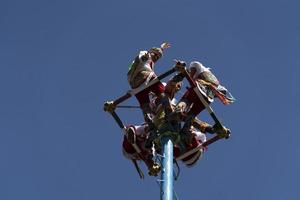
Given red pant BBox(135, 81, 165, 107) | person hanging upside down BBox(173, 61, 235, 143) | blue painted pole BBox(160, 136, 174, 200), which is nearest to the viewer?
blue painted pole BBox(160, 136, 174, 200)

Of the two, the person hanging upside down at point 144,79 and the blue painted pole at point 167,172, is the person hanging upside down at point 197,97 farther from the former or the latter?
the blue painted pole at point 167,172

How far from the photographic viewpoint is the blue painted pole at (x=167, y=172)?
37.9 ft

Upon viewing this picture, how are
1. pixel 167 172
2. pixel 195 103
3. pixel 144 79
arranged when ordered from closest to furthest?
pixel 167 172 < pixel 195 103 < pixel 144 79

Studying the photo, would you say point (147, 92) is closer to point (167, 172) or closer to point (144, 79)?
point (144, 79)

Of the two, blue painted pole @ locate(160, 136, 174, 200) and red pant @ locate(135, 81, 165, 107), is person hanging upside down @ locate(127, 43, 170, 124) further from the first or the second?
blue painted pole @ locate(160, 136, 174, 200)

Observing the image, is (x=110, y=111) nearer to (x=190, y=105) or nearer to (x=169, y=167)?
(x=190, y=105)

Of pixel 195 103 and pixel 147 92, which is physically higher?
pixel 147 92

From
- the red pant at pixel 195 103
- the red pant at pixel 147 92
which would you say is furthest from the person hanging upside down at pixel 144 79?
the red pant at pixel 195 103

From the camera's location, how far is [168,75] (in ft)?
45.5

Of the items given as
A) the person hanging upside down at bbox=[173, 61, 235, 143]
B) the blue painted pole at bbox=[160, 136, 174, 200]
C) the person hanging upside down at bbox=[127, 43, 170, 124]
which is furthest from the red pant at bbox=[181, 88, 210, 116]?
the blue painted pole at bbox=[160, 136, 174, 200]

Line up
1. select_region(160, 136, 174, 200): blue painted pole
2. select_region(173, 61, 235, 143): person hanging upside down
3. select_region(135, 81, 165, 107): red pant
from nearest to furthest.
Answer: select_region(160, 136, 174, 200): blue painted pole
select_region(173, 61, 235, 143): person hanging upside down
select_region(135, 81, 165, 107): red pant

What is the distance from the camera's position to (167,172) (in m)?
12.1

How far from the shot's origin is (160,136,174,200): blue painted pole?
11.6 meters

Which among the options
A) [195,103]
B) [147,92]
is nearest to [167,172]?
[195,103]
